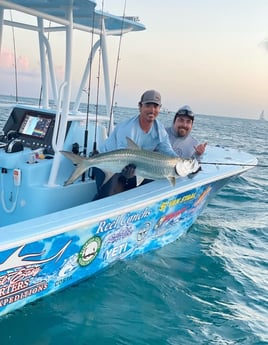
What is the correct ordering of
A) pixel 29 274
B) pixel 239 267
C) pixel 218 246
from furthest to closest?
pixel 218 246 < pixel 239 267 < pixel 29 274

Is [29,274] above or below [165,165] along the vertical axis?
below

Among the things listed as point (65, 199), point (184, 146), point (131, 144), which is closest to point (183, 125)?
point (184, 146)

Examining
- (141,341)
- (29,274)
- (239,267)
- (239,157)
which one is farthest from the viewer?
(239,157)

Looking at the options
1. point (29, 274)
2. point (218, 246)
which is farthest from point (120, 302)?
point (218, 246)

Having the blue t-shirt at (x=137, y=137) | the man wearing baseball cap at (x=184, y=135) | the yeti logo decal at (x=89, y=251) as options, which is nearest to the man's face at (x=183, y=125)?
the man wearing baseball cap at (x=184, y=135)

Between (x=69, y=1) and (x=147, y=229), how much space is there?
7.10ft

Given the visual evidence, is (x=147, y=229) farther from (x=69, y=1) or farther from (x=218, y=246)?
(x=69, y=1)

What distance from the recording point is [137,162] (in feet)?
11.6

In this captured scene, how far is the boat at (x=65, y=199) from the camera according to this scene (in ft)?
9.53

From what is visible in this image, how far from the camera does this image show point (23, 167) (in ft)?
12.4

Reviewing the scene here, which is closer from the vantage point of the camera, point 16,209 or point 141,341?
point 141,341

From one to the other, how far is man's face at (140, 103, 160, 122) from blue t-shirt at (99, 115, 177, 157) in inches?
5.3

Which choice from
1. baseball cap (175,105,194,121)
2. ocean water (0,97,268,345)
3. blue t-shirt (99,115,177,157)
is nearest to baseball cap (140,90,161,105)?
blue t-shirt (99,115,177,157)

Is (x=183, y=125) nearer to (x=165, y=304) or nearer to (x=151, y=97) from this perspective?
(x=151, y=97)
